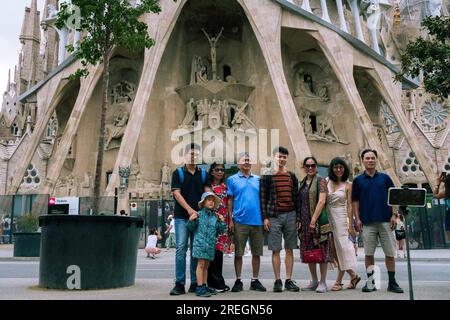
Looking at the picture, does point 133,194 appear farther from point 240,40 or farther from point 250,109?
point 240,40

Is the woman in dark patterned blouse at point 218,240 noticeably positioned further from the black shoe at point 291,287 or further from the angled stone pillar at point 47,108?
the angled stone pillar at point 47,108

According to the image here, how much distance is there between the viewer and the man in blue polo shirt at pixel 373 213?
5543 millimetres

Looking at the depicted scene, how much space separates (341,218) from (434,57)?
22.5 ft

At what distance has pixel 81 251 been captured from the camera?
220 inches

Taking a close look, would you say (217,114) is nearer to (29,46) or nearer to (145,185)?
(145,185)

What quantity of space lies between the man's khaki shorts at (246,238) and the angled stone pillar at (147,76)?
18.5 metres

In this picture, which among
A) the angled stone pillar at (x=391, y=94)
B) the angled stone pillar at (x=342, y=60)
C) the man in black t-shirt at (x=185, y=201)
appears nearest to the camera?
the man in black t-shirt at (x=185, y=201)

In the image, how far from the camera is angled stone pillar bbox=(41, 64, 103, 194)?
79.1ft

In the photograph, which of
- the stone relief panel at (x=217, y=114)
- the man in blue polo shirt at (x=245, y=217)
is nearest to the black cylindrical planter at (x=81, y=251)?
the man in blue polo shirt at (x=245, y=217)

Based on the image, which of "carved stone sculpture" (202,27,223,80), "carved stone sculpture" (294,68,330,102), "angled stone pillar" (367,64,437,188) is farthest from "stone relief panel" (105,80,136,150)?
"angled stone pillar" (367,64,437,188)

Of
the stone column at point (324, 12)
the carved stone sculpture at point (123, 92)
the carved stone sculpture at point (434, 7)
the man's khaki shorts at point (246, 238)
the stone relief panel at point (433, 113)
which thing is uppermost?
the carved stone sculpture at point (434, 7)

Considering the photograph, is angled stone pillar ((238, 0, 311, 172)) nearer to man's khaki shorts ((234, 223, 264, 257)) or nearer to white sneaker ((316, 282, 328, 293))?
man's khaki shorts ((234, 223, 264, 257))

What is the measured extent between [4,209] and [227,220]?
20052 mm
